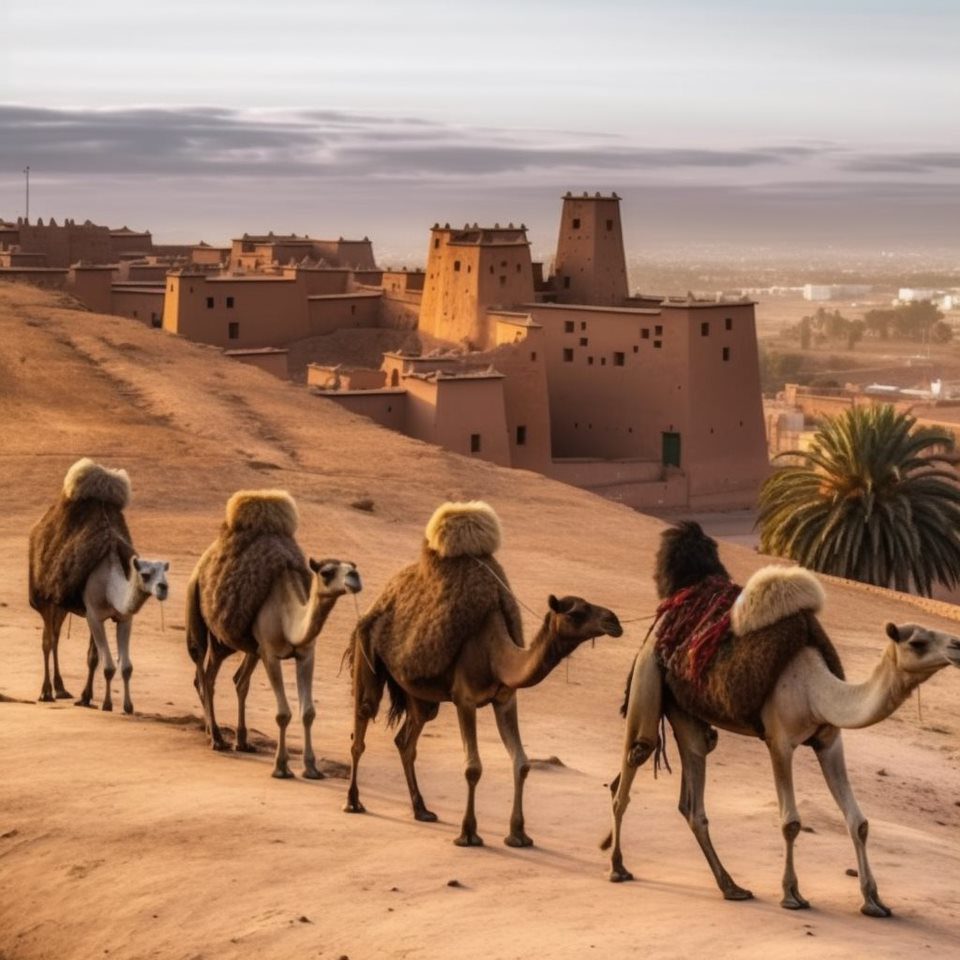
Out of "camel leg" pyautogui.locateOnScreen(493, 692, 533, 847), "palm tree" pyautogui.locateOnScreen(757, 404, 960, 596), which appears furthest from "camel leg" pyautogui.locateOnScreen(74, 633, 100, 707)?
"palm tree" pyautogui.locateOnScreen(757, 404, 960, 596)

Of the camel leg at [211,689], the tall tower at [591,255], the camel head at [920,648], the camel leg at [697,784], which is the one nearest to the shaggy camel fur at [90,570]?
the camel leg at [211,689]

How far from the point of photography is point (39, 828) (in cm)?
1028

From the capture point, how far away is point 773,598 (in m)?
9.80

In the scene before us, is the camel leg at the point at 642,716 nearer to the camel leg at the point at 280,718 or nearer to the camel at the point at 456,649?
the camel at the point at 456,649

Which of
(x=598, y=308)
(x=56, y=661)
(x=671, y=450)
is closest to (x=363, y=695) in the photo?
(x=56, y=661)

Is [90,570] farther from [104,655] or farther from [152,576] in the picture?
[152,576]

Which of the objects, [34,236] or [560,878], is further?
[34,236]

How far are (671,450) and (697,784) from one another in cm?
4181

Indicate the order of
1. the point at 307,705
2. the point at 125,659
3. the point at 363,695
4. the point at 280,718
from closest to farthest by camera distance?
the point at 363,695, the point at 280,718, the point at 307,705, the point at 125,659

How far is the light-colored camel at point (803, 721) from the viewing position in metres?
9.17

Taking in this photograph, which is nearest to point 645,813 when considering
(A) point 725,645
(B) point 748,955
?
(A) point 725,645

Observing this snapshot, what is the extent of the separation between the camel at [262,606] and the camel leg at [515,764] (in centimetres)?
132

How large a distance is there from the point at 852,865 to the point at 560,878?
1.86 m

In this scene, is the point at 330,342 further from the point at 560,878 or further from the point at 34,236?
the point at 560,878
